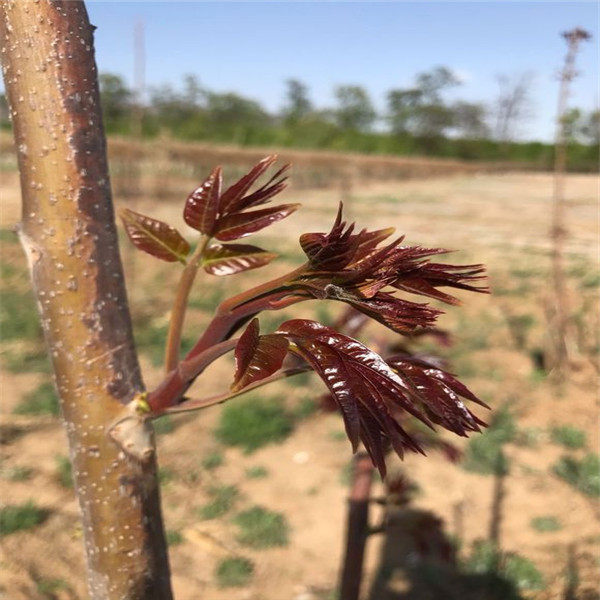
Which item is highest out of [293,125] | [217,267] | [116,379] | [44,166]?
[293,125]

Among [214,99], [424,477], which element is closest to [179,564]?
[424,477]

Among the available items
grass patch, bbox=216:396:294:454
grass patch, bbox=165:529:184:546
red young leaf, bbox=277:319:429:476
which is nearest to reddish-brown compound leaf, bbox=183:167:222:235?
red young leaf, bbox=277:319:429:476

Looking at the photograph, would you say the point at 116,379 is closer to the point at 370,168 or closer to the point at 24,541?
the point at 24,541

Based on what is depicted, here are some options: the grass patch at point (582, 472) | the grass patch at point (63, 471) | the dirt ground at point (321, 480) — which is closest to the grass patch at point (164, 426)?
the dirt ground at point (321, 480)

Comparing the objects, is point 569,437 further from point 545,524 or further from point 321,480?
point 321,480

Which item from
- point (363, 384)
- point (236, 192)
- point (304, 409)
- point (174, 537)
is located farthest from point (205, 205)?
point (304, 409)
